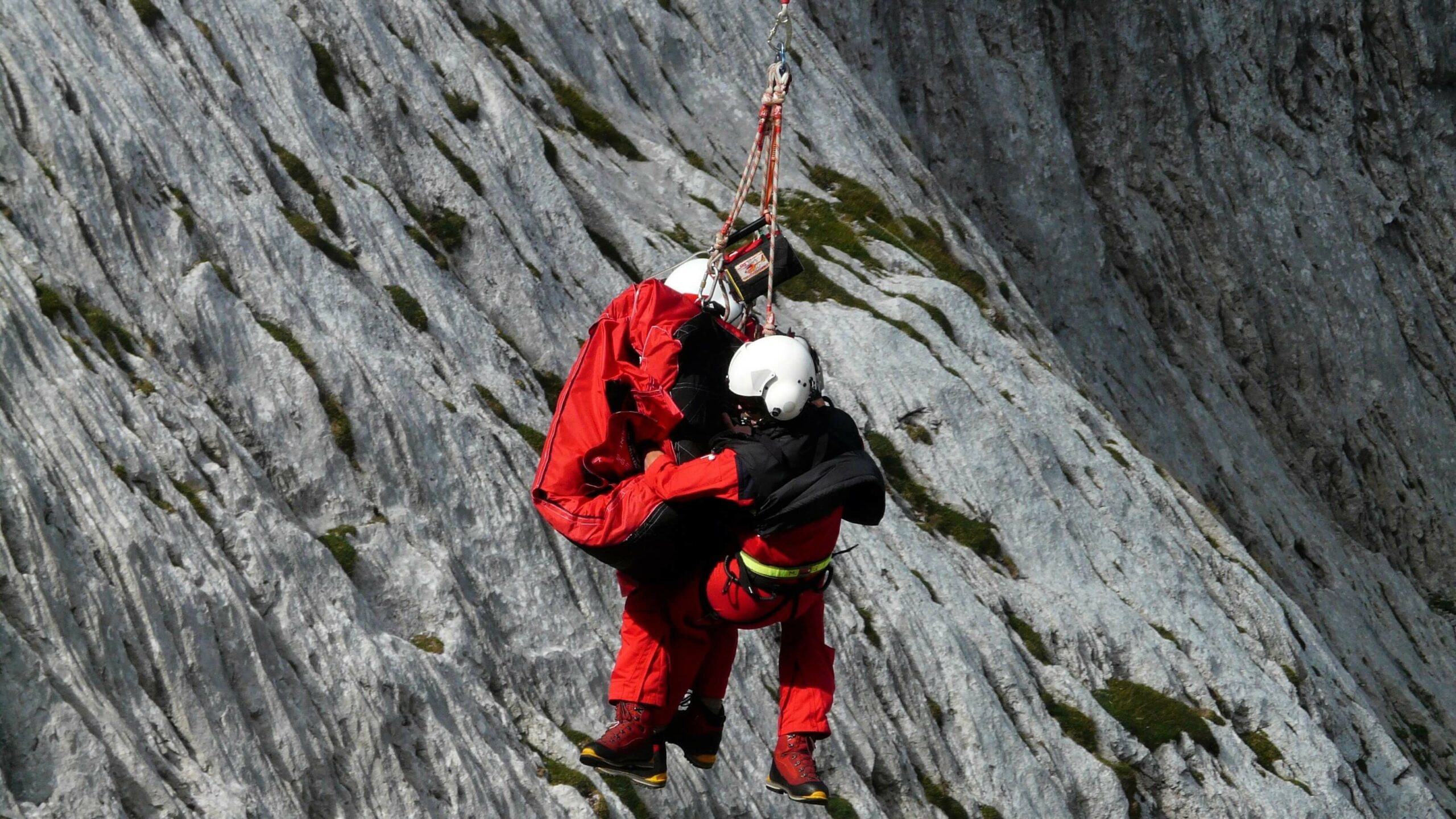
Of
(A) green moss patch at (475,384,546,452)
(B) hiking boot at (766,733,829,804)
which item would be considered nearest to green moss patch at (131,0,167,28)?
(A) green moss patch at (475,384,546,452)

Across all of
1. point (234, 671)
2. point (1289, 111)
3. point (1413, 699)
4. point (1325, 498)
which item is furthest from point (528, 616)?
point (1289, 111)

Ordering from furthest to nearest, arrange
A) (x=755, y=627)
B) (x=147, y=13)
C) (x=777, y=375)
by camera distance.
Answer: (x=147, y=13), (x=755, y=627), (x=777, y=375)

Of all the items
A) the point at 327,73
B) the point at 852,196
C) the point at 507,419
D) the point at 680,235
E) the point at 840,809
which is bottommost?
the point at 840,809

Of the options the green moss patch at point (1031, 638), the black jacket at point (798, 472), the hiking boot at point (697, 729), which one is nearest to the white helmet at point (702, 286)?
the black jacket at point (798, 472)

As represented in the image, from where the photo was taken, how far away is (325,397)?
74.2 ft

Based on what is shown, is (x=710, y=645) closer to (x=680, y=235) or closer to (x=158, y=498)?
(x=158, y=498)

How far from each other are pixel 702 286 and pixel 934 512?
57.7 feet

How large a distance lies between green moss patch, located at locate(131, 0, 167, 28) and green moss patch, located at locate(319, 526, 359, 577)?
9.43 meters

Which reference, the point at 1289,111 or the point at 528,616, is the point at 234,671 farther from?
the point at 1289,111

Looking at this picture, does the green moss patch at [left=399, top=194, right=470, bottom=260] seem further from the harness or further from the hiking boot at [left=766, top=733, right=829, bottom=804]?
the hiking boot at [left=766, top=733, right=829, bottom=804]

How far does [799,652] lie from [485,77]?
19.3m

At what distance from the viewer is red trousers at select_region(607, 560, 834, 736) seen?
538 inches

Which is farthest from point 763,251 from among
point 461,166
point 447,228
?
point 461,166

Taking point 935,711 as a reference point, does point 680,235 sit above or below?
above
